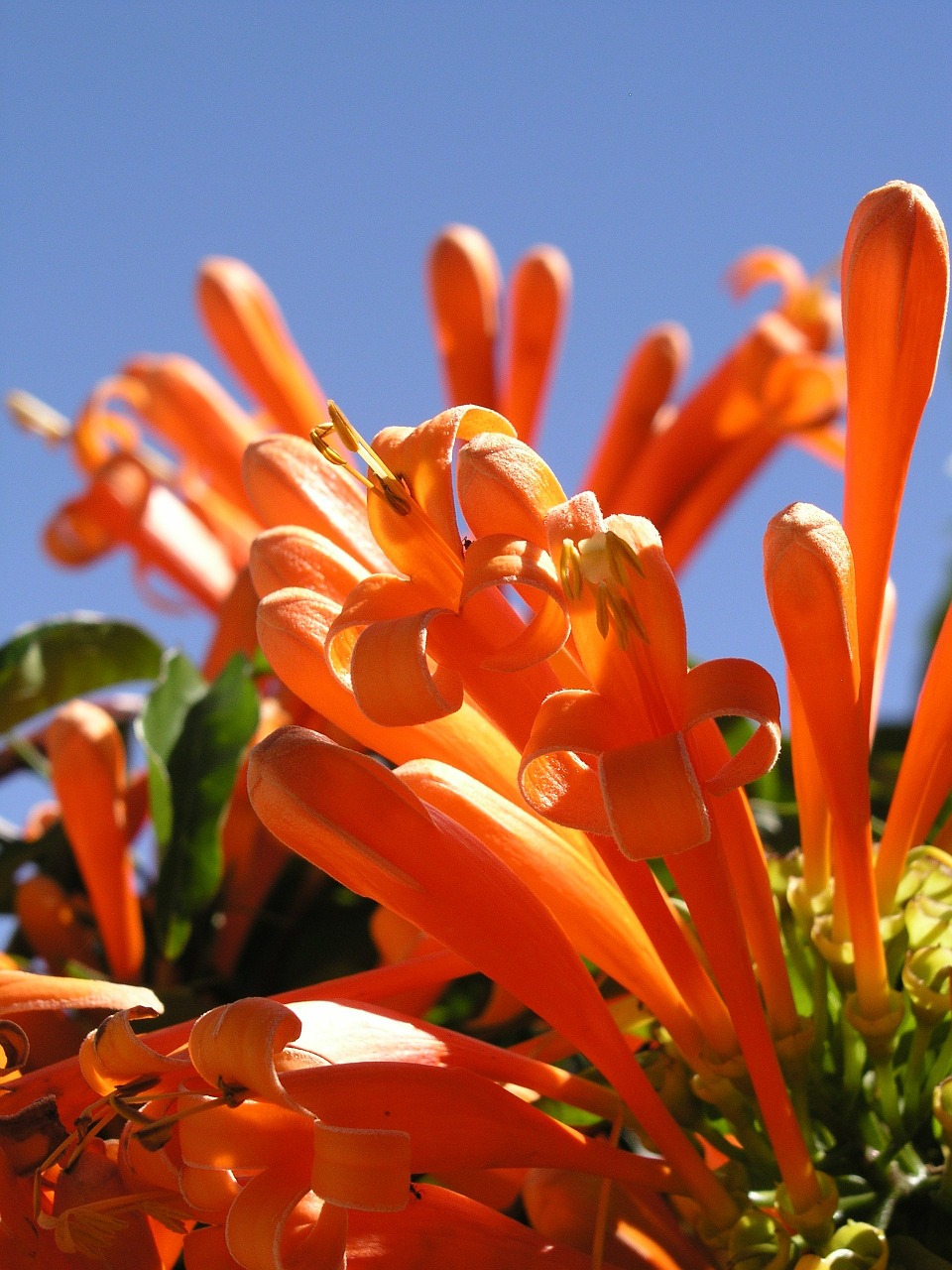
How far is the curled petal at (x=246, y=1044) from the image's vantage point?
2.53ft

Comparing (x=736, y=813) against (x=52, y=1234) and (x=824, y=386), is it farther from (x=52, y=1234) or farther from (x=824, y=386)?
(x=824, y=386)

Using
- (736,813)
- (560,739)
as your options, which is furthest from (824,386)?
(560,739)

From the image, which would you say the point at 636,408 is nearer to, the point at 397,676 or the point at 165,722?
the point at 165,722

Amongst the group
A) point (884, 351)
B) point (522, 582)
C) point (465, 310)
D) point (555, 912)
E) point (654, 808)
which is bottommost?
point (555, 912)

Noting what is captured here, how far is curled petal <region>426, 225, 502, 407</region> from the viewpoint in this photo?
2348mm

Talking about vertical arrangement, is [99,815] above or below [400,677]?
below

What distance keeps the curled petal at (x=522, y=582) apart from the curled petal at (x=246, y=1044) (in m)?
0.23

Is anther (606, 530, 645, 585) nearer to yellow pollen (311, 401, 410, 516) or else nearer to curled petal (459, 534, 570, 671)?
curled petal (459, 534, 570, 671)

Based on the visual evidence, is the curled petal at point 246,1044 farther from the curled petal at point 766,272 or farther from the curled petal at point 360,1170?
the curled petal at point 766,272

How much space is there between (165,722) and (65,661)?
1.49 feet

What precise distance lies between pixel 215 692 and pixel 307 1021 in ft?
2.37

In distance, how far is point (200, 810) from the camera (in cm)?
152

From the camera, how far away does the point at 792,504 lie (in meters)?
0.85

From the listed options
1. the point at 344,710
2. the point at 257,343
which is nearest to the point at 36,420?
the point at 257,343
